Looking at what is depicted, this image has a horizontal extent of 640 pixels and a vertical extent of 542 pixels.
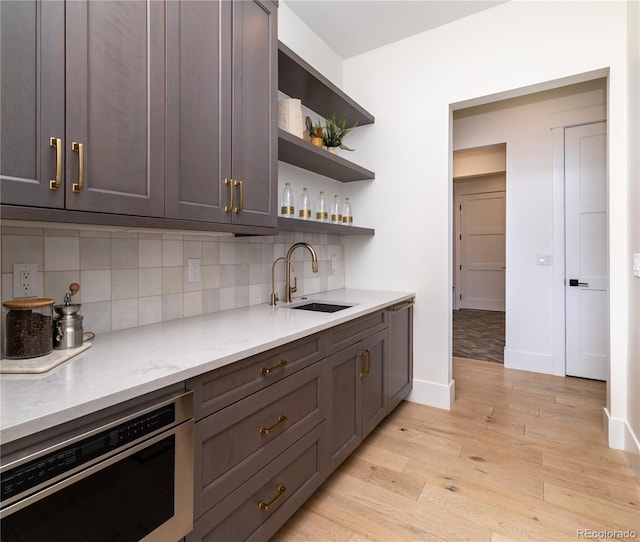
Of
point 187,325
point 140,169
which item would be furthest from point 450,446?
point 140,169

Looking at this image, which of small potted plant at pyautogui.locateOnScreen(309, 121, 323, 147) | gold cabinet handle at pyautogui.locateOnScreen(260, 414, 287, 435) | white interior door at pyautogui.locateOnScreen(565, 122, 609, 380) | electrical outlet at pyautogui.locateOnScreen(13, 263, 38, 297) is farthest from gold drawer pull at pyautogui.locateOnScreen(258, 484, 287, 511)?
white interior door at pyautogui.locateOnScreen(565, 122, 609, 380)

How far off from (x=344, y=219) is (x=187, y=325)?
1.63 meters

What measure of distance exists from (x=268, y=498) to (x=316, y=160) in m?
1.94

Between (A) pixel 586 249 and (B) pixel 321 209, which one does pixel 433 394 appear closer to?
(B) pixel 321 209

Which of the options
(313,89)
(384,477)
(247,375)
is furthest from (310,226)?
(384,477)

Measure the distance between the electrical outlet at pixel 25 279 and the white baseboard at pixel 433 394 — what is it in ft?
8.26

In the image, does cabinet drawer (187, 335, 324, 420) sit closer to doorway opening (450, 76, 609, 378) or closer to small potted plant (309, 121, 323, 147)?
small potted plant (309, 121, 323, 147)

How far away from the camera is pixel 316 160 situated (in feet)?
7.75

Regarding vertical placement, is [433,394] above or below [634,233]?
below

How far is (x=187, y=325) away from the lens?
1551 millimetres

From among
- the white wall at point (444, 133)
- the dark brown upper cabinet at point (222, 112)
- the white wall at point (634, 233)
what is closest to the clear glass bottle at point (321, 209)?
the white wall at point (444, 133)

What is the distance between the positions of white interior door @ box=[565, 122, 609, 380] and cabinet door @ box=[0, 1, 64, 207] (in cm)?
396

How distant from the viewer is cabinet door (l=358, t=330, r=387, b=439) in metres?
1.99

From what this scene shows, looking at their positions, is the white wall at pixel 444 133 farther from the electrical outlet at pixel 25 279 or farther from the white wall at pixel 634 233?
the electrical outlet at pixel 25 279
